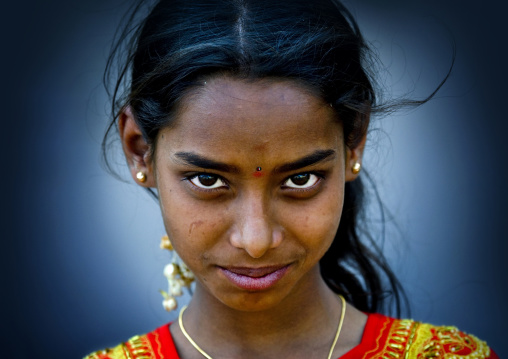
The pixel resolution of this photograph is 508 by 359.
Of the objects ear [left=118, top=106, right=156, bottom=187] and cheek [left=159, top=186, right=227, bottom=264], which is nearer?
cheek [left=159, top=186, right=227, bottom=264]

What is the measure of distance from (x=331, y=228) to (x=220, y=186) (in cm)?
Result: 27

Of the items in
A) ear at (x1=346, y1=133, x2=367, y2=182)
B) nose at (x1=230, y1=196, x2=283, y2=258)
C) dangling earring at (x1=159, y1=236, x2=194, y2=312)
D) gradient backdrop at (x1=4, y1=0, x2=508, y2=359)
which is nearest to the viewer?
nose at (x1=230, y1=196, x2=283, y2=258)

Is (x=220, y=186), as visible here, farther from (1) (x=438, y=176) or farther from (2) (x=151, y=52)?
(1) (x=438, y=176)

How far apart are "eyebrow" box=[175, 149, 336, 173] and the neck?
1.18 ft

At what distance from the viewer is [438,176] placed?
262 centimetres

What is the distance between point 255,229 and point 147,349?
21.2 inches

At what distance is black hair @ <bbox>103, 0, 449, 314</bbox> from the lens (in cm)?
135

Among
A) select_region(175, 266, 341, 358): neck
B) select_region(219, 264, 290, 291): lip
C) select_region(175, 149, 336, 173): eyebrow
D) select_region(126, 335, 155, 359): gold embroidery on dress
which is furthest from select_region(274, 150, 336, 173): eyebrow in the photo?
select_region(126, 335, 155, 359): gold embroidery on dress

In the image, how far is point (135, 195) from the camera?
268 cm

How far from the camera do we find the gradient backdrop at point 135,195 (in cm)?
254

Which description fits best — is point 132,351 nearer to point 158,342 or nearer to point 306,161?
point 158,342

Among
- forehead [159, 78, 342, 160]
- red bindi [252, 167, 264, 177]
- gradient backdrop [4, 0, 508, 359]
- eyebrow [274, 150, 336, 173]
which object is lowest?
gradient backdrop [4, 0, 508, 359]

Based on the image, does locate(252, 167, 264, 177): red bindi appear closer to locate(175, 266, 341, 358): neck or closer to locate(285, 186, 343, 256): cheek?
locate(285, 186, 343, 256): cheek

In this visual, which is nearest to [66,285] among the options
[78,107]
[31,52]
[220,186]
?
[78,107]
